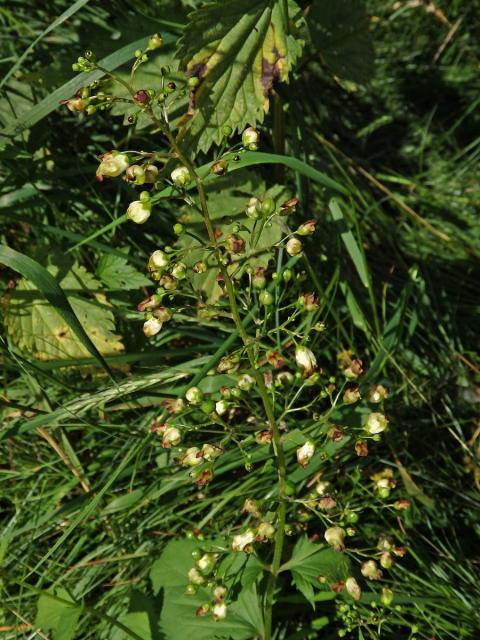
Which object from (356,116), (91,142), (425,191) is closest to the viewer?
(91,142)

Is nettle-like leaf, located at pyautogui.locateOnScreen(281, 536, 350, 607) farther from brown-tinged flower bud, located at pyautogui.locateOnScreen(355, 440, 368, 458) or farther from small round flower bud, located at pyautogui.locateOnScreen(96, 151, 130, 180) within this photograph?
small round flower bud, located at pyautogui.locateOnScreen(96, 151, 130, 180)

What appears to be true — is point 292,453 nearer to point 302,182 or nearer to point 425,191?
point 302,182

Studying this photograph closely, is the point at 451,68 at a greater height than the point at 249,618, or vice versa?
the point at 451,68

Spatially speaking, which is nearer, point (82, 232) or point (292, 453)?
point (292, 453)

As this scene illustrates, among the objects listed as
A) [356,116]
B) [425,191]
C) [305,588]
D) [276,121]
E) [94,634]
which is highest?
[276,121]

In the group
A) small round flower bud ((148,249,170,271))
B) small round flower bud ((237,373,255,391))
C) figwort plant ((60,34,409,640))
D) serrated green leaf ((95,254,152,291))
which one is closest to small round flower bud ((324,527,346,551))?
figwort plant ((60,34,409,640))

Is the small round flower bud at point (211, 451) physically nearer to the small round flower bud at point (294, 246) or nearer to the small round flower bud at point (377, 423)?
the small round flower bud at point (377, 423)

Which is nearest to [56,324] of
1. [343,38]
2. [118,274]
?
[118,274]

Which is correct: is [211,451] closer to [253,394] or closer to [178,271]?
[178,271]

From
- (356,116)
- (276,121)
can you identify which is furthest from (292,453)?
(356,116)
